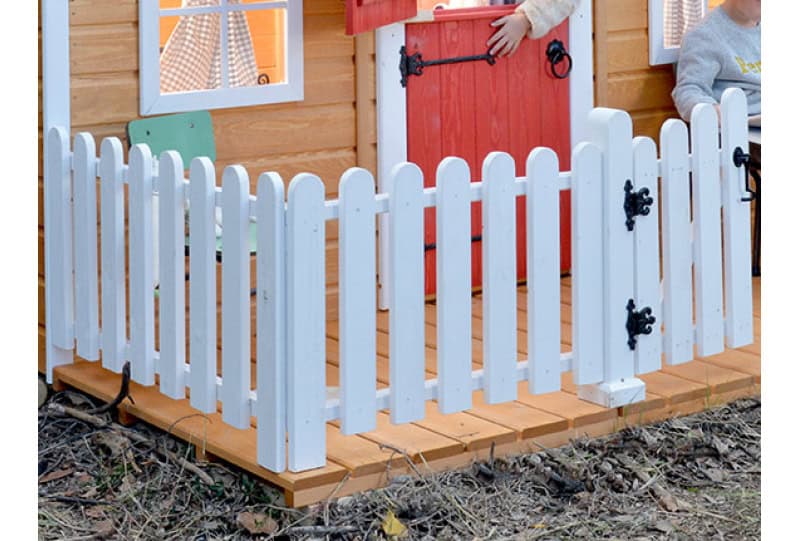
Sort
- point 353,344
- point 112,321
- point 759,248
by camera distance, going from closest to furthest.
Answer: point 353,344
point 112,321
point 759,248

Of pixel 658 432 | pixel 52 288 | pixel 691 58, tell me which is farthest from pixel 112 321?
pixel 691 58

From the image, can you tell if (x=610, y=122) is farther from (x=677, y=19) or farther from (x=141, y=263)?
(x=677, y=19)

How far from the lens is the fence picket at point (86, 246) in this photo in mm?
5234

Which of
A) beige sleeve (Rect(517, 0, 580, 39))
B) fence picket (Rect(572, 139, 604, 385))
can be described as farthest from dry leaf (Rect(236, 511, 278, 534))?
beige sleeve (Rect(517, 0, 580, 39))

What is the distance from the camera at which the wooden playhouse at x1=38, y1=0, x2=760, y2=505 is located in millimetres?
4496

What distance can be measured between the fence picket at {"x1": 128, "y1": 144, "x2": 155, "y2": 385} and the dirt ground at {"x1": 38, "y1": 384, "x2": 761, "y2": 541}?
0.96ft

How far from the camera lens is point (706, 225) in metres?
5.23

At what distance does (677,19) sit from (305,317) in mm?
3425

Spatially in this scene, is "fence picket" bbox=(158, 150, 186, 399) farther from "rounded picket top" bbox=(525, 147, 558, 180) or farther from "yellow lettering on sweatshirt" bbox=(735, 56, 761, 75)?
"yellow lettering on sweatshirt" bbox=(735, 56, 761, 75)

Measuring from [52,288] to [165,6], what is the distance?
115 cm

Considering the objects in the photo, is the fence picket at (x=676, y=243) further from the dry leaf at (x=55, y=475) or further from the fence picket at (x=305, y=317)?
the dry leaf at (x=55, y=475)

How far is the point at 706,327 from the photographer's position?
5332mm

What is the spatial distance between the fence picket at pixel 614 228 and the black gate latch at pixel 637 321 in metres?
0.02

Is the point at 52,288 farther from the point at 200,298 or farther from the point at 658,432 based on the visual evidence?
the point at 658,432
